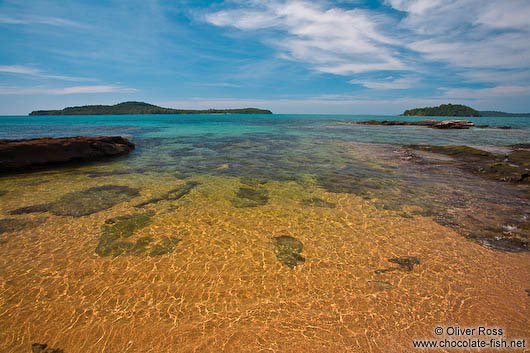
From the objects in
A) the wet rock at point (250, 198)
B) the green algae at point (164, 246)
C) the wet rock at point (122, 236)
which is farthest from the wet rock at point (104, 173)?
the green algae at point (164, 246)

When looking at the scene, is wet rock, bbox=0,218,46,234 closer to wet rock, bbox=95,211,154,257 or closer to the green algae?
wet rock, bbox=95,211,154,257

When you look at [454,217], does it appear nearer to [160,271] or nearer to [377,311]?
[377,311]

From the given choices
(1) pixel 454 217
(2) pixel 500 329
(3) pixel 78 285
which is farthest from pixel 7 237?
(1) pixel 454 217

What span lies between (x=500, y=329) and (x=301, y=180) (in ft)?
30.4

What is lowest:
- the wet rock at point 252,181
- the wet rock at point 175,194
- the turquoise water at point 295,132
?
the wet rock at point 175,194

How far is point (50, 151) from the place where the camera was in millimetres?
16312

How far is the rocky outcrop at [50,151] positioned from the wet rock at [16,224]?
10136 millimetres

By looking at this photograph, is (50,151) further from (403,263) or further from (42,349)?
(403,263)

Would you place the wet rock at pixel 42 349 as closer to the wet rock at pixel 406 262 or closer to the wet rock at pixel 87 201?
the wet rock at pixel 87 201

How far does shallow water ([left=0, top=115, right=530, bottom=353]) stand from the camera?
405 cm

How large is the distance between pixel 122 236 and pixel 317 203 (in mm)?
7175

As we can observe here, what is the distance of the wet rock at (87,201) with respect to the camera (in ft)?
28.2

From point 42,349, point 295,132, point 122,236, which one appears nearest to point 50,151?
point 122,236

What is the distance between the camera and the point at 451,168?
1533 cm
